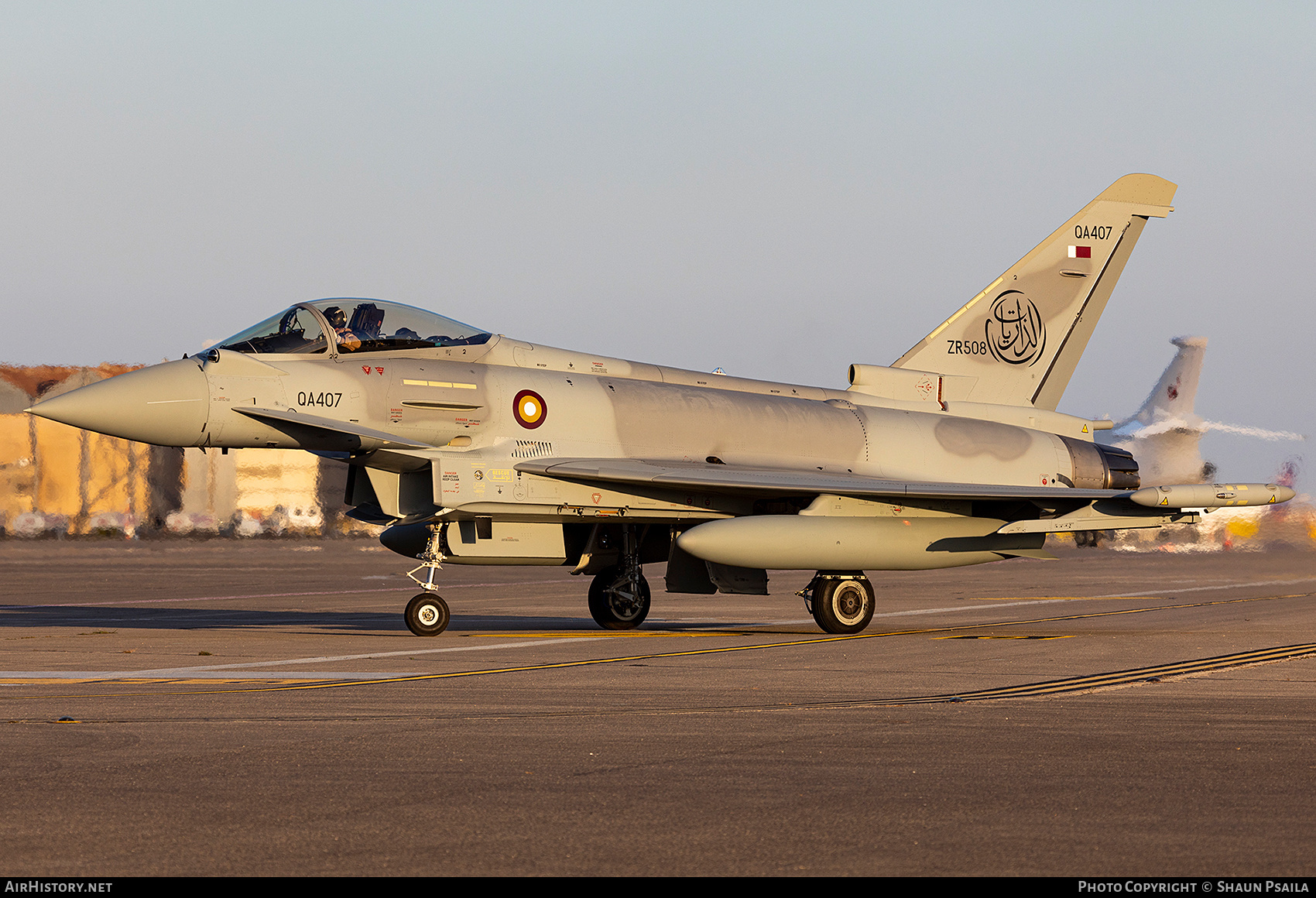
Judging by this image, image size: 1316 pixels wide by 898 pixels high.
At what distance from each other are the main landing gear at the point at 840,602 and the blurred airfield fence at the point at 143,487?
30.2 meters

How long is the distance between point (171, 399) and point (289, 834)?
10642mm

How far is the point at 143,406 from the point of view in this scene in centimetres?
1541

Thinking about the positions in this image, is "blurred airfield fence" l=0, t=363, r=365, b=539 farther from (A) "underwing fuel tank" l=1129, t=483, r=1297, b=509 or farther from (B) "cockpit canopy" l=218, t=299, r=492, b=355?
(A) "underwing fuel tank" l=1129, t=483, r=1297, b=509

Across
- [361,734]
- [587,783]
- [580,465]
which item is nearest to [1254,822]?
[587,783]

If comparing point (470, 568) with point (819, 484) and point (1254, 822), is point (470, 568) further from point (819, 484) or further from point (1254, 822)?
point (1254, 822)

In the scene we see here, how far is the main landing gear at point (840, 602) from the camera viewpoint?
1764cm

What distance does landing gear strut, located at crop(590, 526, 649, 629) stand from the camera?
61.3ft

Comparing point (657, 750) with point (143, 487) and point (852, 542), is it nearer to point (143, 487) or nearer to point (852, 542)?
point (852, 542)

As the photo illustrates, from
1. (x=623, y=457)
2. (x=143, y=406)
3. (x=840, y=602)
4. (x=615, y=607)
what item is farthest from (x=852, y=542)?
(x=143, y=406)

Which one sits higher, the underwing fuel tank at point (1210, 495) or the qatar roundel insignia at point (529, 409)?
the qatar roundel insignia at point (529, 409)

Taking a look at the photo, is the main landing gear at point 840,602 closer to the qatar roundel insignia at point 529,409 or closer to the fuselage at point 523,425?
the fuselage at point 523,425

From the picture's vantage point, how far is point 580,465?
16688 mm

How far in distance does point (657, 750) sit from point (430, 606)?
8628mm

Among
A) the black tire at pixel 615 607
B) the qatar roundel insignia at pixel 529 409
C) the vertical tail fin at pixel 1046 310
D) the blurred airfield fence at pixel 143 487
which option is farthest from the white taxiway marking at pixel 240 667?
the blurred airfield fence at pixel 143 487
